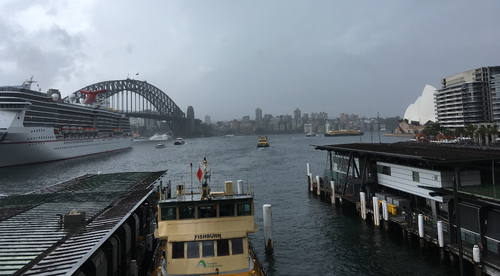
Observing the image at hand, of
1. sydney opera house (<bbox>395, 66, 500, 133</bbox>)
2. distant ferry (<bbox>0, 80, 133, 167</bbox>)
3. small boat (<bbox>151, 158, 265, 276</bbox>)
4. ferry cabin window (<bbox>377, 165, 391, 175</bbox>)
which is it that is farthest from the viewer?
sydney opera house (<bbox>395, 66, 500, 133</bbox>)

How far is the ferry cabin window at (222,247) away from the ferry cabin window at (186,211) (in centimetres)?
141

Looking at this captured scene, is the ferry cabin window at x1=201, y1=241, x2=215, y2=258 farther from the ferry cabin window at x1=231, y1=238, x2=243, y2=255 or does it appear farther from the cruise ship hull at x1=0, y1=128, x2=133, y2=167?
the cruise ship hull at x1=0, y1=128, x2=133, y2=167

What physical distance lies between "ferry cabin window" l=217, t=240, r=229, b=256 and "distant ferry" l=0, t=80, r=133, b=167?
6381 cm

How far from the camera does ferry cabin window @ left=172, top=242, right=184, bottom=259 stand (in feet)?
35.0

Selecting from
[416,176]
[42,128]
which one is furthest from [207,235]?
[42,128]

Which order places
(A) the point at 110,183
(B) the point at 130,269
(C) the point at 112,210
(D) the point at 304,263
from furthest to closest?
(A) the point at 110,183 < (D) the point at 304,263 < (C) the point at 112,210 < (B) the point at 130,269

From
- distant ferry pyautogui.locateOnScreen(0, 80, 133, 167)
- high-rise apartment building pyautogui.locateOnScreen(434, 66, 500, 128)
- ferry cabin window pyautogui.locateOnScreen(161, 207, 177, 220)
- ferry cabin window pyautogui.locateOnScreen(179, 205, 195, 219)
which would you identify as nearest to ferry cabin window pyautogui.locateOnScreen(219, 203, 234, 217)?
ferry cabin window pyautogui.locateOnScreen(179, 205, 195, 219)

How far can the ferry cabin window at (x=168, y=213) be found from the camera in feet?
35.9

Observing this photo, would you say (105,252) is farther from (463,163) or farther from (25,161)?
(25,161)

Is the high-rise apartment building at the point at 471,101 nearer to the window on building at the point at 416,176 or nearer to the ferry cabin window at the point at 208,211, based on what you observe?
the window on building at the point at 416,176

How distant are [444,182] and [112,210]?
17438mm

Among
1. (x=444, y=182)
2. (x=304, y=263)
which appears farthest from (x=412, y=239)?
(x=304, y=263)

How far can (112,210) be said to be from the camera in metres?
14.6

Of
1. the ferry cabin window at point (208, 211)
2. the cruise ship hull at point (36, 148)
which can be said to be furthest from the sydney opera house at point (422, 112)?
the ferry cabin window at point (208, 211)
